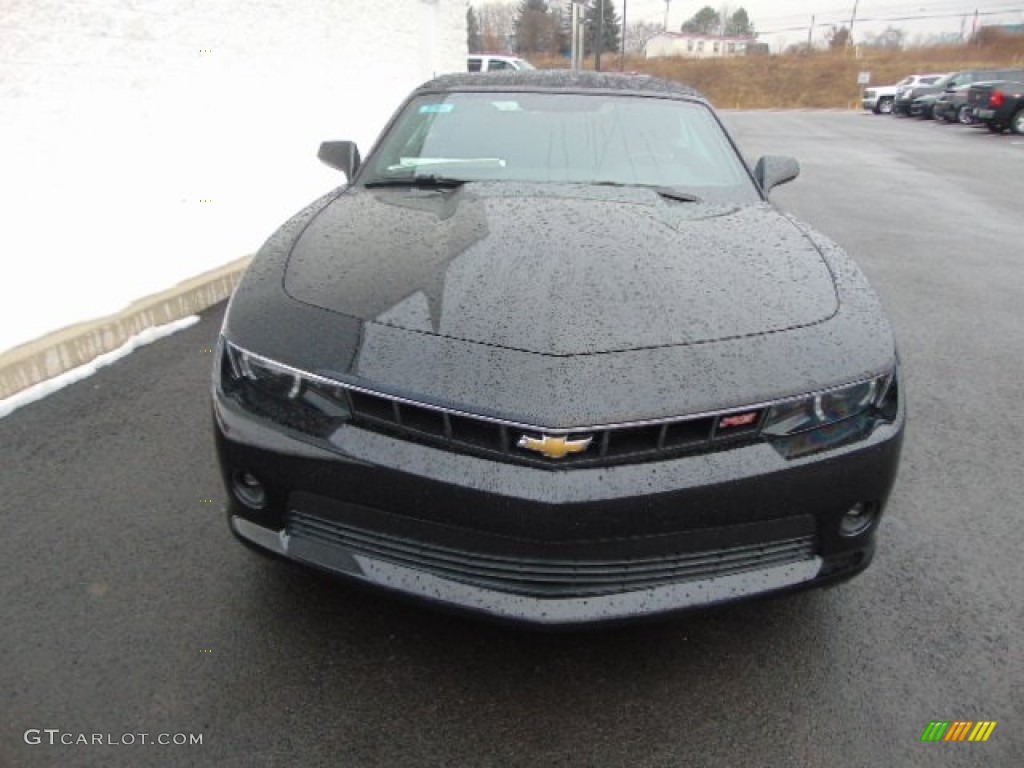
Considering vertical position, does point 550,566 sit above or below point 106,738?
above

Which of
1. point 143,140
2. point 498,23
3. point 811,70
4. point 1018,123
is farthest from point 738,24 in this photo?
point 143,140

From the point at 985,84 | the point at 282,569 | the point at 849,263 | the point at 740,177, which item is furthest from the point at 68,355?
the point at 985,84

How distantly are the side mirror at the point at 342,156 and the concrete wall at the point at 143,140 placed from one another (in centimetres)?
167

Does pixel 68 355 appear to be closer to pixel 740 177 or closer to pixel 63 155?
pixel 63 155

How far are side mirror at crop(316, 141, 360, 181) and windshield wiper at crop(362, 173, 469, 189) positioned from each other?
0.38m

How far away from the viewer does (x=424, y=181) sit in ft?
10.2

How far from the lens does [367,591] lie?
1896mm

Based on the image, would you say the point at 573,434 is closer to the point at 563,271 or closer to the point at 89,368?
the point at 563,271

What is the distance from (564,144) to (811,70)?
6346cm

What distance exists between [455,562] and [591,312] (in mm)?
718

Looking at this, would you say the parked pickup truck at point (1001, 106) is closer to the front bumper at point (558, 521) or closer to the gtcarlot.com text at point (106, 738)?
the front bumper at point (558, 521)

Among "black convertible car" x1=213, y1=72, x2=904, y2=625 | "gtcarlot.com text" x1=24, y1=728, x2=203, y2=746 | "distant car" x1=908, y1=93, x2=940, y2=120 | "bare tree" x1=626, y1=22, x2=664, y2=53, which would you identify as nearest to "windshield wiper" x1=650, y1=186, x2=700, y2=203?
"black convertible car" x1=213, y1=72, x2=904, y2=625

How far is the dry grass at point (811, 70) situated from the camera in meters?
51.9

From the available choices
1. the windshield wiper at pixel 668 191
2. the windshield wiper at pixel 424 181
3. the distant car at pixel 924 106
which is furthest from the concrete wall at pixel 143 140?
the distant car at pixel 924 106
